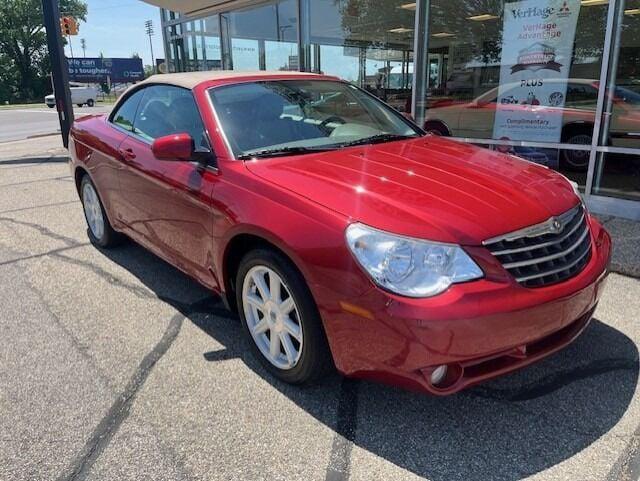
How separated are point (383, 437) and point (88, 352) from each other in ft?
6.19

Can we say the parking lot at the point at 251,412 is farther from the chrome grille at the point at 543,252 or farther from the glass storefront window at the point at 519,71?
the glass storefront window at the point at 519,71

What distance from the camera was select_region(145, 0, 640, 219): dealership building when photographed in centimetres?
593

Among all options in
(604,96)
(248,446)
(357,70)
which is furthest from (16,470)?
(357,70)

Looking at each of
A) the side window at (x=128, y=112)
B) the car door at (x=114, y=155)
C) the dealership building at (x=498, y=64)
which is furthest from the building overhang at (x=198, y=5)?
the car door at (x=114, y=155)

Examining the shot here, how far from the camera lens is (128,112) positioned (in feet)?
14.7

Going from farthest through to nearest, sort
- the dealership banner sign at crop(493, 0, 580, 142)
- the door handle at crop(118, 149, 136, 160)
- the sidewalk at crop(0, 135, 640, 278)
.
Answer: the dealership banner sign at crop(493, 0, 580, 142), the sidewalk at crop(0, 135, 640, 278), the door handle at crop(118, 149, 136, 160)

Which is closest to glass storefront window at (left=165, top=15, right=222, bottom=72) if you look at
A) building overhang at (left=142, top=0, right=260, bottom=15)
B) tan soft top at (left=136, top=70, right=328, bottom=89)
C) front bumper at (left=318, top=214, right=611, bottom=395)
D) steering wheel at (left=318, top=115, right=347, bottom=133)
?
building overhang at (left=142, top=0, right=260, bottom=15)

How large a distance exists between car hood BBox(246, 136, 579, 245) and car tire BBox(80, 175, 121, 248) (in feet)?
8.15

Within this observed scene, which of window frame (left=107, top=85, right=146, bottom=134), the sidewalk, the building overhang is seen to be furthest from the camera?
the building overhang

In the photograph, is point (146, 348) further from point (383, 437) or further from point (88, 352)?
point (383, 437)

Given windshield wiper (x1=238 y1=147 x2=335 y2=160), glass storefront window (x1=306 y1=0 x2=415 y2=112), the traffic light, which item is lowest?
windshield wiper (x1=238 y1=147 x2=335 y2=160)

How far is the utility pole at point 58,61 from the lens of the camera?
33.8ft

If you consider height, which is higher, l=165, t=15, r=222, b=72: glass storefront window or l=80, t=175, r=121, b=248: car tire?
l=165, t=15, r=222, b=72: glass storefront window

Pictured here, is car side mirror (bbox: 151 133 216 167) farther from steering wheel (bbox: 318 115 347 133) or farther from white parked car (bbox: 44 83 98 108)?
white parked car (bbox: 44 83 98 108)
